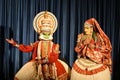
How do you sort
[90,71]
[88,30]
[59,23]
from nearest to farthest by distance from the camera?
[90,71] → [88,30] → [59,23]

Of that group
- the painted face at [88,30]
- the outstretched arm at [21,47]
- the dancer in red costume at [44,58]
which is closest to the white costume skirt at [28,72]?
the dancer in red costume at [44,58]

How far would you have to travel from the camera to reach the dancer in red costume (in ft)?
11.3

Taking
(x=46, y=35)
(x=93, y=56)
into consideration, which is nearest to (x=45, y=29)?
(x=46, y=35)

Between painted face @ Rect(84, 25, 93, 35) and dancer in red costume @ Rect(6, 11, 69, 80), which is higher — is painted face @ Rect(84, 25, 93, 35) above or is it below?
above

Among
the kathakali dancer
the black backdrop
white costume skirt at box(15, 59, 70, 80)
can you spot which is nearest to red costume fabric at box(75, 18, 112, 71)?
the kathakali dancer

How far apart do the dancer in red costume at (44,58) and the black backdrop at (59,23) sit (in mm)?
401

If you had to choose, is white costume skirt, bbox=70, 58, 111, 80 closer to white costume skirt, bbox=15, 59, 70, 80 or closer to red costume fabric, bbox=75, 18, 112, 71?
red costume fabric, bbox=75, 18, 112, 71

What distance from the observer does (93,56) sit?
10.8ft

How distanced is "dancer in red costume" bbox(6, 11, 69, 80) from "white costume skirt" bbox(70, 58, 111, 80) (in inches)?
9.6

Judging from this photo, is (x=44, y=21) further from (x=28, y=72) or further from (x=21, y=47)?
(x=28, y=72)

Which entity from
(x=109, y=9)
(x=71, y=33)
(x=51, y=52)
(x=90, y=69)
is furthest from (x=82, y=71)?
(x=109, y=9)

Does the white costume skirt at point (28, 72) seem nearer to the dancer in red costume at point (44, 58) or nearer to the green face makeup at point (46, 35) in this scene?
the dancer in red costume at point (44, 58)

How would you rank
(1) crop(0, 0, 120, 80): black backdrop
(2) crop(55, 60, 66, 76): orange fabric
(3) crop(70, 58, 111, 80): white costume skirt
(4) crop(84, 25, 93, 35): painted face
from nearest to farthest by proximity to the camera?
(3) crop(70, 58, 111, 80): white costume skirt, (4) crop(84, 25, 93, 35): painted face, (2) crop(55, 60, 66, 76): orange fabric, (1) crop(0, 0, 120, 80): black backdrop

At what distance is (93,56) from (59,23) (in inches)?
33.0
